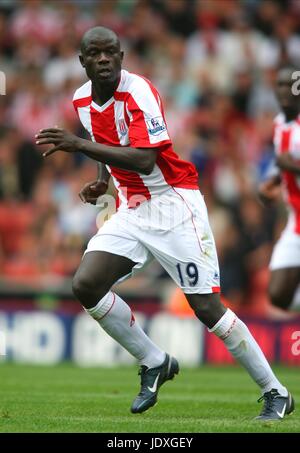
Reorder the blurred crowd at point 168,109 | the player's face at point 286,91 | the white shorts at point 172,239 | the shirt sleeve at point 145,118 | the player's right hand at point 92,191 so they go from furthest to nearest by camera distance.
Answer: the blurred crowd at point 168,109 < the player's face at point 286,91 < the player's right hand at point 92,191 < the white shorts at point 172,239 < the shirt sleeve at point 145,118

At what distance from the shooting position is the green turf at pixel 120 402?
6.98 m

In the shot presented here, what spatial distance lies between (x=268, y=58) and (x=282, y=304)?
728 centimetres

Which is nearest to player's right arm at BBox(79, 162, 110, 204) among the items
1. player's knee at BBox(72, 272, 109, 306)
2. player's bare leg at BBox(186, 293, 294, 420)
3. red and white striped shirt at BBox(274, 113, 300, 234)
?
player's knee at BBox(72, 272, 109, 306)

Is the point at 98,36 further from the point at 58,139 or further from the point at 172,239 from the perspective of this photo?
the point at 172,239

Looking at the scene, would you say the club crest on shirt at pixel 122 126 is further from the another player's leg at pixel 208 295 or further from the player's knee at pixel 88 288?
the player's knee at pixel 88 288

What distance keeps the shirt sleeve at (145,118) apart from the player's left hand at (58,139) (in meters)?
0.50

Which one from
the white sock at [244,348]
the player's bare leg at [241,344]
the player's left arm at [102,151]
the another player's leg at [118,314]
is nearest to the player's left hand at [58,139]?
the player's left arm at [102,151]

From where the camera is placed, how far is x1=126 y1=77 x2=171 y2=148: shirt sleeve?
7.34 metres

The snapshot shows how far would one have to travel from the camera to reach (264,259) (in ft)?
50.5

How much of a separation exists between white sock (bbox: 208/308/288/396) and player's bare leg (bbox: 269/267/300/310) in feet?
13.7

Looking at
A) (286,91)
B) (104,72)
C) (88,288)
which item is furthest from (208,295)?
(286,91)

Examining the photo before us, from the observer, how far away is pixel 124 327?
7.82 m

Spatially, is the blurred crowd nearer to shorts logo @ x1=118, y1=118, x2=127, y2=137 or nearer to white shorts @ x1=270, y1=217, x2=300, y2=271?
white shorts @ x1=270, y1=217, x2=300, y2=271

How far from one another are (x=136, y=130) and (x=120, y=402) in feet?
7.71
